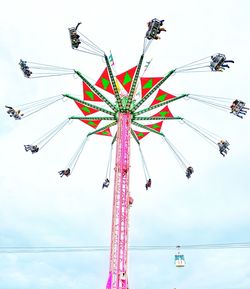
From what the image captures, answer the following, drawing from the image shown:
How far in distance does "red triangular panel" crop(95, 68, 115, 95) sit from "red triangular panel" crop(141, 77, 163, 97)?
6.28ft

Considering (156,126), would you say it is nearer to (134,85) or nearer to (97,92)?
(134,85)

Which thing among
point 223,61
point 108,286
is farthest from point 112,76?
point 108,286

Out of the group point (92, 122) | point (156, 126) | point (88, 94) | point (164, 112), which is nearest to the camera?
point (88, 94)

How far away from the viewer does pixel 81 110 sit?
2645 centimetres

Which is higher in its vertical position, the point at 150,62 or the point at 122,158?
the point at 150,62

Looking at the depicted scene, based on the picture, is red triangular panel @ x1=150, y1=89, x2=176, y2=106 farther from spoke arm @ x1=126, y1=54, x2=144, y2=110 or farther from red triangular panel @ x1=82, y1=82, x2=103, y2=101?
red triangular panel @ x1=82, y1=82, x2=103, y2=101

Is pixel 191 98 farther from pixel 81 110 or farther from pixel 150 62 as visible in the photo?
pixel 81 110

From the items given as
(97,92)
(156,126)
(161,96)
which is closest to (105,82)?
(97,92)

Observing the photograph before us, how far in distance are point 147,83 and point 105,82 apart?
2556 millimetres

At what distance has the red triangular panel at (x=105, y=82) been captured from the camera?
24.2 m

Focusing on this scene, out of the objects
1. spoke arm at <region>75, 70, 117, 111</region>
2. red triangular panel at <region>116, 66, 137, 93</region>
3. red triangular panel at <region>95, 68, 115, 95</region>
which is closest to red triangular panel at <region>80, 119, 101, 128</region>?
spoke arm at <region>75, 70, 117, 111</region>

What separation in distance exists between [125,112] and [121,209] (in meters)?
6.35

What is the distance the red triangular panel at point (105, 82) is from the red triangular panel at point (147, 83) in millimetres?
1914

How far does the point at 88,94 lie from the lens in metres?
25.2
